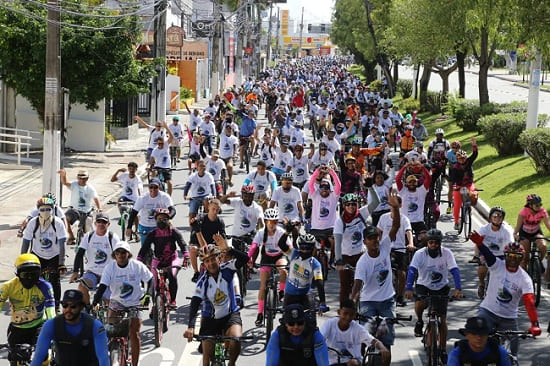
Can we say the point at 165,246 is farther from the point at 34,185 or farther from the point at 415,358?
the point at 34,185

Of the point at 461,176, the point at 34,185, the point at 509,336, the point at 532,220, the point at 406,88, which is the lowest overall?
the point at 34,185

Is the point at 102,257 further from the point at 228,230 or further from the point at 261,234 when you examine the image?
the point at 228,230

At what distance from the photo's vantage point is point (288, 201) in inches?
619

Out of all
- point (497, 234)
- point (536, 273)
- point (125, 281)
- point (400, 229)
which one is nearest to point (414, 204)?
point (536, 273)

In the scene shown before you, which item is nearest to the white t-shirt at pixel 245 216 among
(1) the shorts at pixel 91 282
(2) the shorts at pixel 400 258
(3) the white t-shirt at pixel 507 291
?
(2) the shorts at pixel 400 258

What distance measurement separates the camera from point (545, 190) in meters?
24.0

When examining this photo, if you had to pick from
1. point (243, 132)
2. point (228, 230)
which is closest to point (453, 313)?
point (228, 230)

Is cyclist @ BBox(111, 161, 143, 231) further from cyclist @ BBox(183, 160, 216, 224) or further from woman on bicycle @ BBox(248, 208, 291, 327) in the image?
woman on bicycle @ BBox(248, 208, 291, 327)

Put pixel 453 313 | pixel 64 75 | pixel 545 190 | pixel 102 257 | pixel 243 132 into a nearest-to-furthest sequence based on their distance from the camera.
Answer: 1. pixel 102 257
2. pixel 453 313
3. pixel 545 190
4. pixel 243 132
5. pixel 64 75

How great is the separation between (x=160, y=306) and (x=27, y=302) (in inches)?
103

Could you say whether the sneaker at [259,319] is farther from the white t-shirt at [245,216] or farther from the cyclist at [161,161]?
the cyclist at [161,161]

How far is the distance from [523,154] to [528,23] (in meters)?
12.2

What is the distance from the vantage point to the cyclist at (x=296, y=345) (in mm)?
8250

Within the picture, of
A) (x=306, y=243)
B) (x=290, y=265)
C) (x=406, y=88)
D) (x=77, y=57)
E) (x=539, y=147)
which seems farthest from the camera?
(x=406, y=88)
